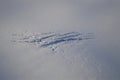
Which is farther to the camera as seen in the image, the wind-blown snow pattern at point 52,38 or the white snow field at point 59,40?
the wind-blown snow pattern at point 52,38

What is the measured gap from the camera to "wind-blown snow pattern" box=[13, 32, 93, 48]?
3.59 ft

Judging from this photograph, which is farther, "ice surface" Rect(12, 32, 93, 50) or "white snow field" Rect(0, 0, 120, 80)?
"ice surface" Rect(12, 32, 93, 50)

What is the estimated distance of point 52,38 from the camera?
3.67 feet

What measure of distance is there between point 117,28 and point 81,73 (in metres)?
0.38

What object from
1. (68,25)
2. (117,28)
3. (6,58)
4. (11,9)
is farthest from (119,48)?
(11,9)

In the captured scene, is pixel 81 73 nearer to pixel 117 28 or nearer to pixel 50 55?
pixel 50 55

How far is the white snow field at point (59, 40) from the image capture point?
964 millimetres

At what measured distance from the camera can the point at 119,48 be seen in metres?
1.08

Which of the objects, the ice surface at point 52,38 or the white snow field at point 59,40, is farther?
the ice surface at point 52,38

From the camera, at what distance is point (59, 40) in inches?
43.6

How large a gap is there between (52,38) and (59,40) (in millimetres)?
36

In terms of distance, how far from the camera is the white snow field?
96cm

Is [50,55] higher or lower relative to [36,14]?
lower

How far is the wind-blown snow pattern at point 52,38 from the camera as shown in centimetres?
109
